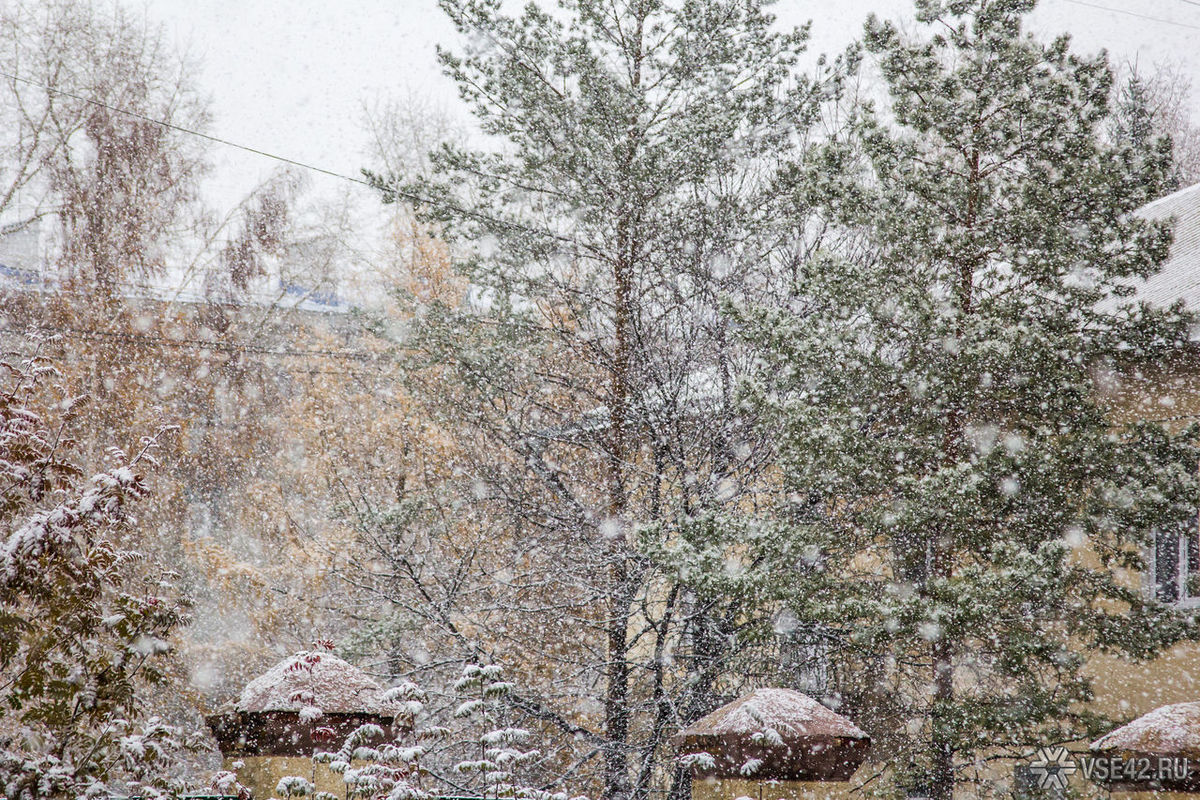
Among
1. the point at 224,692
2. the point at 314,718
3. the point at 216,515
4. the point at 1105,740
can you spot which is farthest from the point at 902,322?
the point at 216,515

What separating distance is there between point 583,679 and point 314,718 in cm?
687

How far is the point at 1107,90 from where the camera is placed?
23.1 ft

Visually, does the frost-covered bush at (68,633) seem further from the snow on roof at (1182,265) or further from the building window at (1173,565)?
the building window at (1173,565)

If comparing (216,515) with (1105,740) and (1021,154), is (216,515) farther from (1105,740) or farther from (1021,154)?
(1105,740)

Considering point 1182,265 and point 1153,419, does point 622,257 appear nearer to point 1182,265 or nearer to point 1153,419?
point 1153,419

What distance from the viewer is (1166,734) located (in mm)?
3652

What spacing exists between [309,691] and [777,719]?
182 centimetres

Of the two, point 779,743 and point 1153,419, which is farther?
point 1153,419

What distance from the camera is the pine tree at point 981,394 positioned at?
6.44m

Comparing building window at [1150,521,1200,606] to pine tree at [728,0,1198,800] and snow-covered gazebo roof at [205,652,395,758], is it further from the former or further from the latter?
snow-covered gazebo roof at [205,652,395,758]

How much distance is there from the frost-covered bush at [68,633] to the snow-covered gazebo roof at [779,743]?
6.97ft

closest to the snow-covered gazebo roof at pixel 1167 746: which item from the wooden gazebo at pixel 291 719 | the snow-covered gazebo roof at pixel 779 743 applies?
the snow-covered gazebo roof at pixel 779 743

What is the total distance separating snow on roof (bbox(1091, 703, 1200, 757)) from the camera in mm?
3587

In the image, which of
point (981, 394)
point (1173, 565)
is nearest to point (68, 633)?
point (981, 394)
